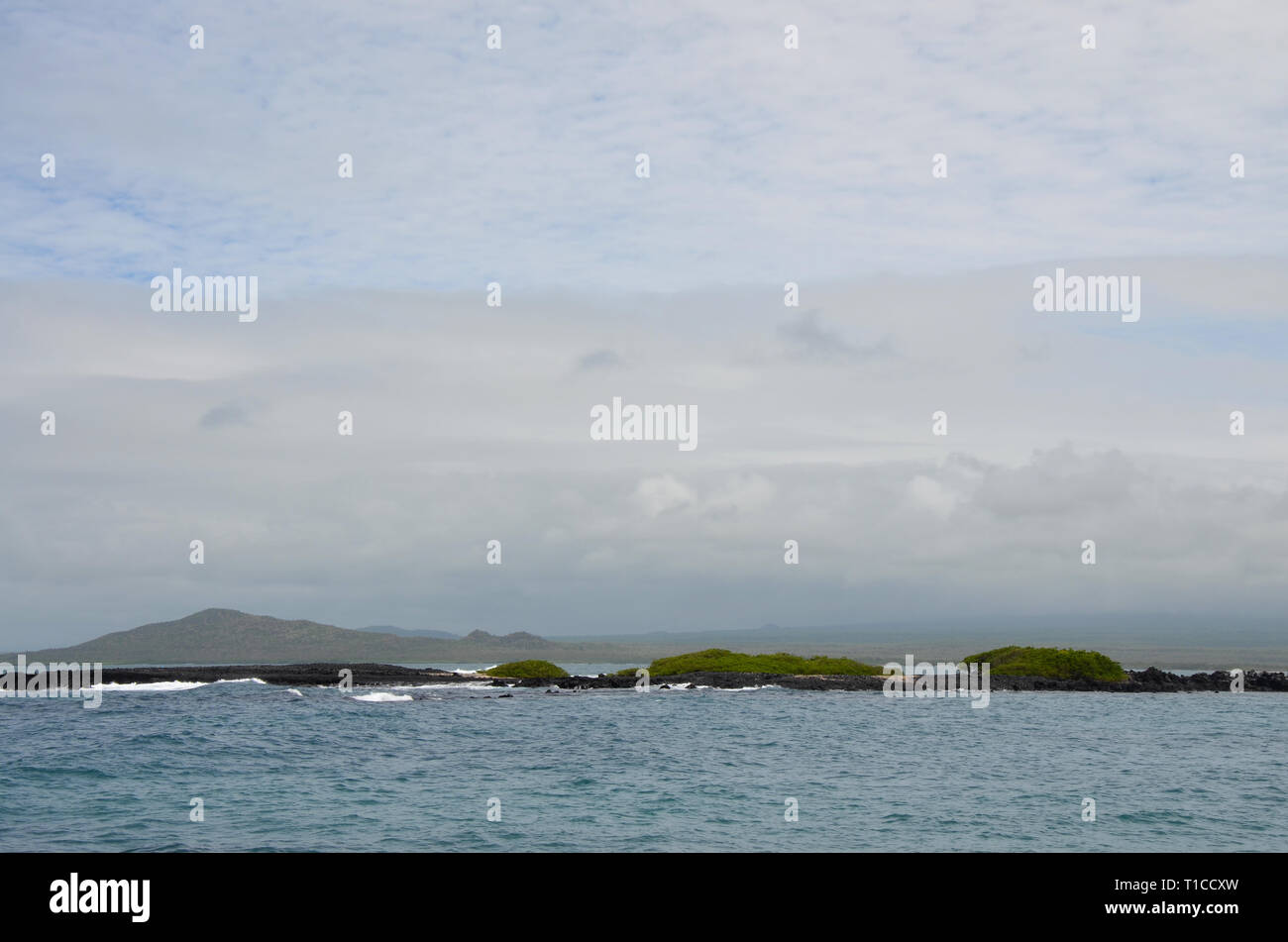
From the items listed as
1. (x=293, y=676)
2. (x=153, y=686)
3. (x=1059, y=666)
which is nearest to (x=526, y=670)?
(x=293, y=676)

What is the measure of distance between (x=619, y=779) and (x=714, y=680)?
219 feet

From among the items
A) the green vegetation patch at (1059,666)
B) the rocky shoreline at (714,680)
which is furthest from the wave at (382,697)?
the green vegetation patch at (1059,666)

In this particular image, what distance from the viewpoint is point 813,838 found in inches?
1289

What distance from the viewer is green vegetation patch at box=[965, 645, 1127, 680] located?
114m

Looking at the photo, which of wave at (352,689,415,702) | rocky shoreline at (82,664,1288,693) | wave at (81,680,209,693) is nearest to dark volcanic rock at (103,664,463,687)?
rocky shoreline at (82,664,1288,693)

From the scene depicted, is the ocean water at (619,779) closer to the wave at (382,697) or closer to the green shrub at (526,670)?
the wave at (382,697)

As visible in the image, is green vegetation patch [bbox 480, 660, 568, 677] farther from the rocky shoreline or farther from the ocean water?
the ocean water

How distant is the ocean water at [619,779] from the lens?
108 ft

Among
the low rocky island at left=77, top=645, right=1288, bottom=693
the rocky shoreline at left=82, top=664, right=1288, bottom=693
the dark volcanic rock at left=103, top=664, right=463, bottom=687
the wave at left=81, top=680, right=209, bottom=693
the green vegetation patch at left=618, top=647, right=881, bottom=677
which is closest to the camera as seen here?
Result: the wave at left=81, top=680, right=209, bottom=693

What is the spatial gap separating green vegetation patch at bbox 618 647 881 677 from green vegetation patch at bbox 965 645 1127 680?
14980 millimetres

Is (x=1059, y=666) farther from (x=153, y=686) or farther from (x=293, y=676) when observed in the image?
(x=153, y=686)

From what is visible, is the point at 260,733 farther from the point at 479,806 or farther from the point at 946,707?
the point at 946,707
